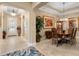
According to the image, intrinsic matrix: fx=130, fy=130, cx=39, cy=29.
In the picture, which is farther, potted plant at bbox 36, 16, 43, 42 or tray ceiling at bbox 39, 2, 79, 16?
potted plant at bbox 36, 16, 43, 42

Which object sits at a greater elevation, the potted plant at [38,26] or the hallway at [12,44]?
the potted plant at [38,26]

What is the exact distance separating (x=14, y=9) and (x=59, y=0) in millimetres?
1138

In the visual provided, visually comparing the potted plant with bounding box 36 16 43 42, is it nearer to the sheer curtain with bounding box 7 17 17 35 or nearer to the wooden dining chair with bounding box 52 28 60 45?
the wooden dining chair with bounding box 52 28 60 45

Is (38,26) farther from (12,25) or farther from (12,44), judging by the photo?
(12,44)

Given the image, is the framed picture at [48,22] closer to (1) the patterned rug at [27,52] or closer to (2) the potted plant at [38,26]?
(2) the potted plant at [38,26]

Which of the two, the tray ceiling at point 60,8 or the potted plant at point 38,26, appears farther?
the potted plant at point 38,26

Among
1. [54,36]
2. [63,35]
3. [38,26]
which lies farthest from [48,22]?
[63,35]

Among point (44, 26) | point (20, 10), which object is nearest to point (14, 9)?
point (20, 10)

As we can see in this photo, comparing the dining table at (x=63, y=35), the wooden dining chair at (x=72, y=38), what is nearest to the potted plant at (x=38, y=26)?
the dining table at (x=63, y=35)

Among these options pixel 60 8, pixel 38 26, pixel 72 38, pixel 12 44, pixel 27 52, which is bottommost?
pixel 27 52

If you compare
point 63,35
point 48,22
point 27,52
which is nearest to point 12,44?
point 27,52

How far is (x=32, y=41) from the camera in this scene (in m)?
3.36

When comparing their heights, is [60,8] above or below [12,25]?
above

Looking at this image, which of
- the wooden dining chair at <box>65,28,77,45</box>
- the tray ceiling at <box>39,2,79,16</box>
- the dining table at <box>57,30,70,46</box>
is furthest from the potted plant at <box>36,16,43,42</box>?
the wooden dining chair at <box>65,28,77,45</box>
